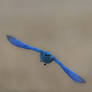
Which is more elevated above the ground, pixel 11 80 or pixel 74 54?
pixel 74 54

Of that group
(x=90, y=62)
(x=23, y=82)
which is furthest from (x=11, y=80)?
(x=90, y=62)

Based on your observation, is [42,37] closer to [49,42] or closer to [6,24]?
[49,42]

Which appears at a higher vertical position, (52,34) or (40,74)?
(52,34)

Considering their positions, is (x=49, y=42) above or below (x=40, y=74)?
above

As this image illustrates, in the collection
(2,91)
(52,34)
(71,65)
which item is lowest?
(2,91)

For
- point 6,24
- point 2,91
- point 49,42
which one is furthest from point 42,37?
point 2,91

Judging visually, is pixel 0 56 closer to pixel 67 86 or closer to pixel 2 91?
pixel 2 91

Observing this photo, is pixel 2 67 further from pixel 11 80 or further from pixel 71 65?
pixel 71 65

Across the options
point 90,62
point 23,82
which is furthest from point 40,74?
point 90,62
